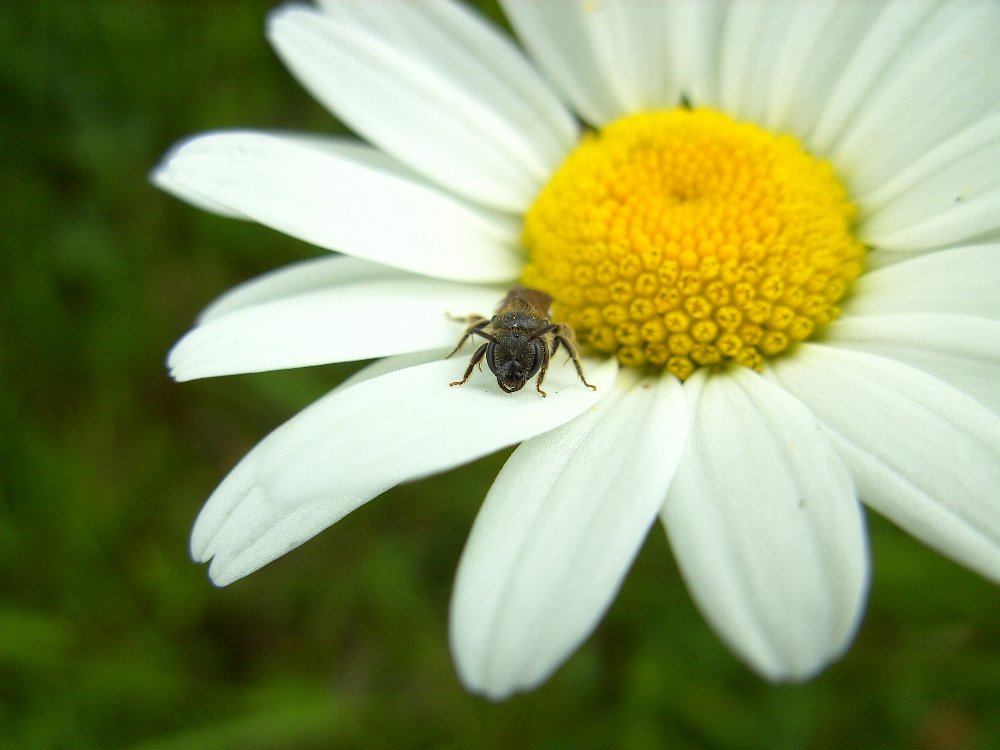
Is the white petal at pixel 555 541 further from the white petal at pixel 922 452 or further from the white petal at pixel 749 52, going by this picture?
the white petal at pixel 749 52

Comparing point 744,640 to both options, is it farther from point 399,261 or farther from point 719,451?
point 399,261

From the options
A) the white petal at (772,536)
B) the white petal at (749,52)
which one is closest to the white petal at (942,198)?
the white petal at (749,52)

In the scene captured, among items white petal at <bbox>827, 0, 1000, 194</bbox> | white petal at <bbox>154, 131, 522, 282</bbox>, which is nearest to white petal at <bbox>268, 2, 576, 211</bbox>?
white petal at <bbox>154, 131, 522, 282</bbox>

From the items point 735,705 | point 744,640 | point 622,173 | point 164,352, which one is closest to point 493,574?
point 744,640

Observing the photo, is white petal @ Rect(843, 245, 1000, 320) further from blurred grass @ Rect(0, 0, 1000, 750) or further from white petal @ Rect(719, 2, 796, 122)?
blurred grass @ Rect(0, 0, 1000, 750)

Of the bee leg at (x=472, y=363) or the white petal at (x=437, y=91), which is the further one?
the white petal at (x=437, y=91)
